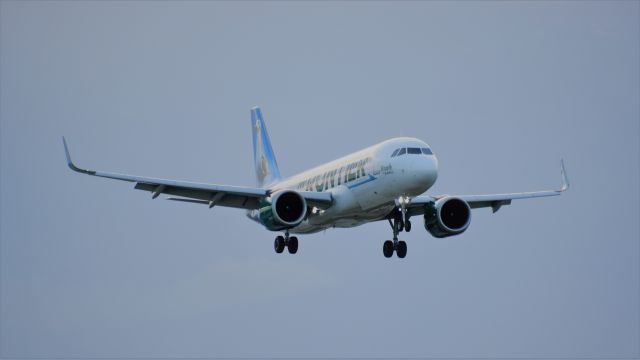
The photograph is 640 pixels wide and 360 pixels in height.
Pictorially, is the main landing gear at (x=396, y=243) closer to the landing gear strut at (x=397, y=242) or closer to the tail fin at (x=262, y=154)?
the landing gear strut at (x=397, y=242)

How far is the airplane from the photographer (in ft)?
182

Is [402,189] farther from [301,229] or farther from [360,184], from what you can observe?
[301,229]

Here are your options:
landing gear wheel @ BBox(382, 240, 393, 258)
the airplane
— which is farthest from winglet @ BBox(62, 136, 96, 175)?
landing gear wheel @ BBox(382, 240, 393, 258)

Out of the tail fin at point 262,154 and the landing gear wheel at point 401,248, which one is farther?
the tail fin at point 262,154

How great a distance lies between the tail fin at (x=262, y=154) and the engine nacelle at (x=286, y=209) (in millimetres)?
15957

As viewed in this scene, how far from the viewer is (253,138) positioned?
3167 inches

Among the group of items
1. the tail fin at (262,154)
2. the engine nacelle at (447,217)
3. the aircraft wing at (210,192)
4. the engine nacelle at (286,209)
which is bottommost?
the engine nacelle at (447,217)

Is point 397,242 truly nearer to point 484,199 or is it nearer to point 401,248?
point 401,248

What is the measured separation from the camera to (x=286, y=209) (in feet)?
191

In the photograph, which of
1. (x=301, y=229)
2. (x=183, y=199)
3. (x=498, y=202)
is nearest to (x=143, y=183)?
(x=183, y=199)

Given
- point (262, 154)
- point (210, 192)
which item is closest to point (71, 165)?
point (210, 192)

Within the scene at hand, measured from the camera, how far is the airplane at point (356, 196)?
5541cm

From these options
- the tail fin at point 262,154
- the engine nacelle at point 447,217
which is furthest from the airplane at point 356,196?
the tail fin at point 262,154

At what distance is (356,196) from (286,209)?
3.34m
